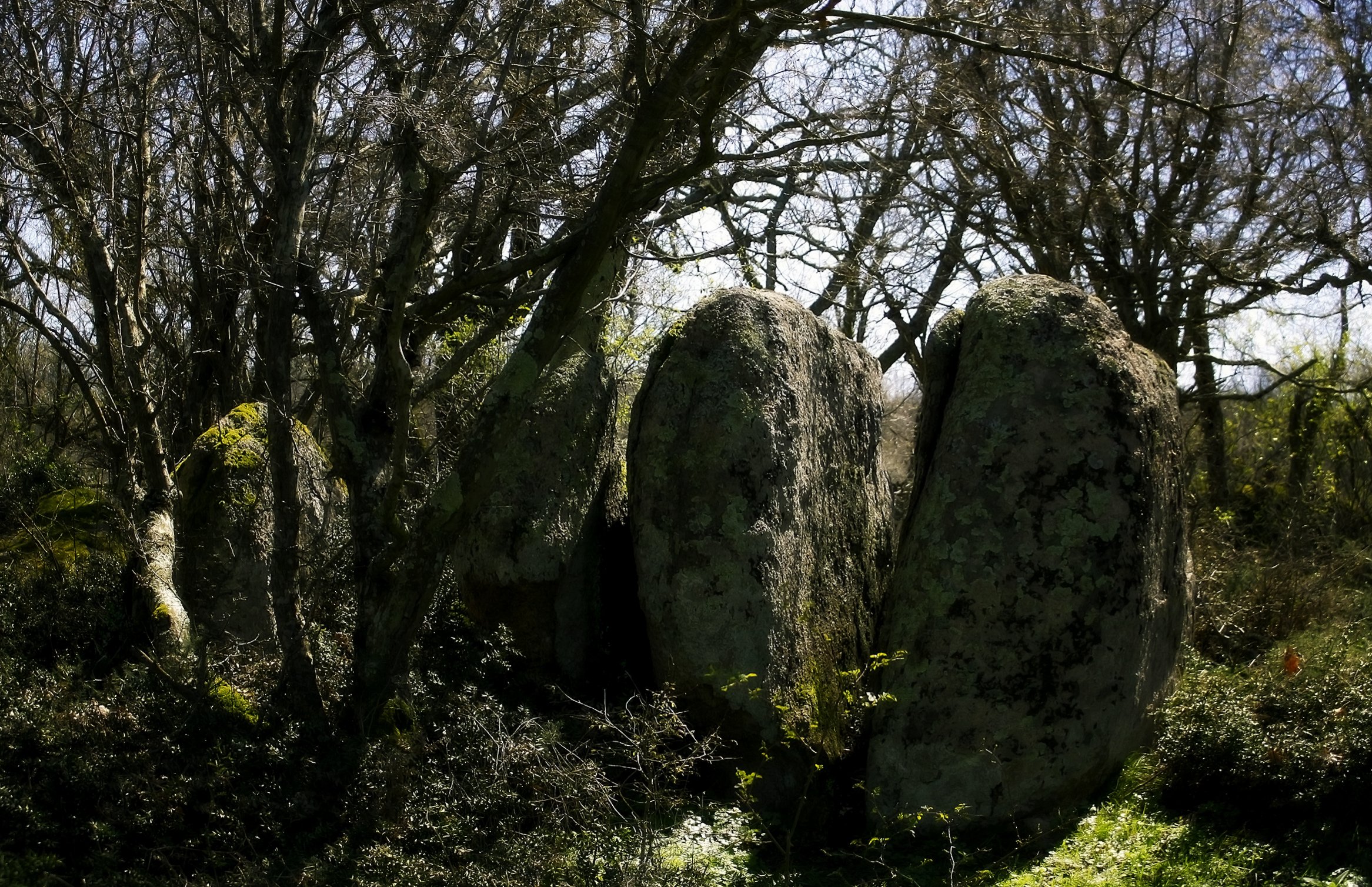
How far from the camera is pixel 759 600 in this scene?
5984mm

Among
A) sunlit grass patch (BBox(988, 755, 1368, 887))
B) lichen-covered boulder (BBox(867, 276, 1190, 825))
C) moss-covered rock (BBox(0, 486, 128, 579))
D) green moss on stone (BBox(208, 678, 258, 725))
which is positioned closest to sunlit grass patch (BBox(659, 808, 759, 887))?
lichen-covered boulder (BBox(867, 276, 1190, 825))

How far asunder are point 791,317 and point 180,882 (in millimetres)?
4381

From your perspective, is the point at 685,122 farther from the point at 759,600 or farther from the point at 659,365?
the point at 759,600

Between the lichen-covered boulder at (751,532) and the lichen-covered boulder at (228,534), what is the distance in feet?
8.65

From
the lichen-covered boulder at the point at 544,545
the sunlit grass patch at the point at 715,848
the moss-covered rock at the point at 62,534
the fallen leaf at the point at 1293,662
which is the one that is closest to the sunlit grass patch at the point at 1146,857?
the sunlit grass patch at the point at 715,848

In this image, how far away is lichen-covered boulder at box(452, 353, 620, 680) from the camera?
653 centimetres

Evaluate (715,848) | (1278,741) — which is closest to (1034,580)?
(1278,741)

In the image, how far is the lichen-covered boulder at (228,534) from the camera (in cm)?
726

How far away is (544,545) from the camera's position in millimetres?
6520

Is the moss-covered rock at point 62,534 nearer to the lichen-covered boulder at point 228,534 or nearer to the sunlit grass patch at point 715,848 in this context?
the lichen-covered boulder at point 228,534

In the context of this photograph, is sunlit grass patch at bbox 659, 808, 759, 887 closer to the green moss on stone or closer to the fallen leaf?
the green moss on stone

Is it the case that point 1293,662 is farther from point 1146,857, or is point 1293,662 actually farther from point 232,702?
point 232,702

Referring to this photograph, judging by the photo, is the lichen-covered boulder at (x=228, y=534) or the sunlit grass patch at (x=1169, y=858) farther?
the lichen-covered boulder at (x=228, y=534)

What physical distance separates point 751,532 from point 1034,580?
1539 millimetres
